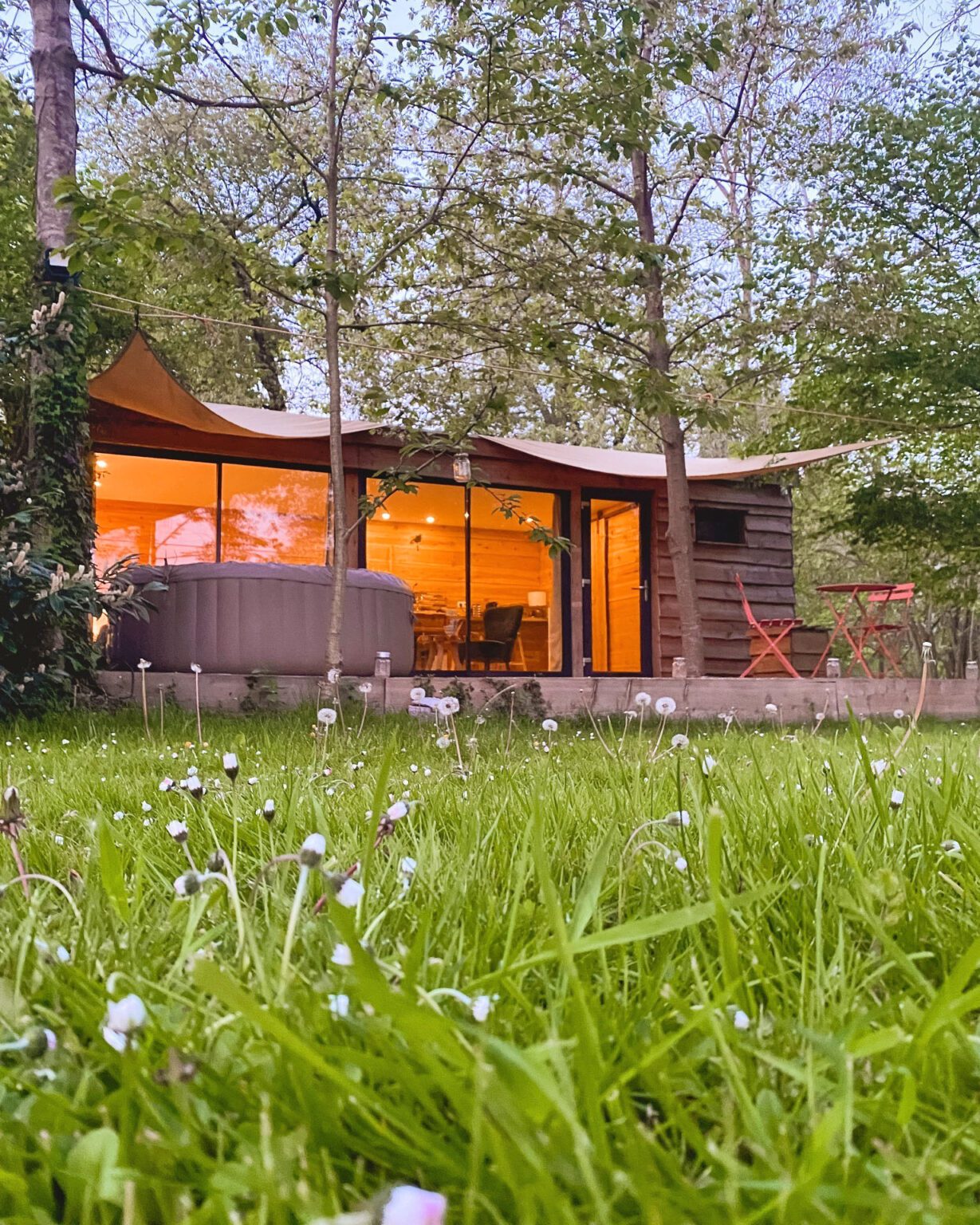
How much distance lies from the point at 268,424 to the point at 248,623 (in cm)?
305

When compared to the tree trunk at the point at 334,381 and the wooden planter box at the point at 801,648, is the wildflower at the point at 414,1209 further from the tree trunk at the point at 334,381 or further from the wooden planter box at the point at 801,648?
the wooden planter box at the point at 801,648

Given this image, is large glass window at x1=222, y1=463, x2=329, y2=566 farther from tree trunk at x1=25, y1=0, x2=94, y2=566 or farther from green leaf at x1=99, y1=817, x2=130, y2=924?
green leaf at x1=99, y1=817, x2=130, y2=924

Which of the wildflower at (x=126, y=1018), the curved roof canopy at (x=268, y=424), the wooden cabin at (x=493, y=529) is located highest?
the curved roof canopy at (x=268, y=424)

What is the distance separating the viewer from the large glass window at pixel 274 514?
1057 centimetres

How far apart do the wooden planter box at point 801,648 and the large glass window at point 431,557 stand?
13.4 ft

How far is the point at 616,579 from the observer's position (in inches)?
503

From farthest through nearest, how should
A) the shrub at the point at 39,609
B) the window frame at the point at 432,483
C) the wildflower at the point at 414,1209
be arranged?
the window frame at the point at 432,483 < the shrub at the point at 39,609 < the wildflower at the point at 414,1209

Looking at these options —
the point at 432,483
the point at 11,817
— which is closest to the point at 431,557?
the point at 432,483

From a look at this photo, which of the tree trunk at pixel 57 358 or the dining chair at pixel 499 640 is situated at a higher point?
the tree trunk at pixel 57 358

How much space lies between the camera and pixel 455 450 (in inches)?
233

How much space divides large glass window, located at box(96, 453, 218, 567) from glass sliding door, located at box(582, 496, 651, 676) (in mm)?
5003

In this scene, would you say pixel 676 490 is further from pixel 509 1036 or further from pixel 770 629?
pixel 509 1036

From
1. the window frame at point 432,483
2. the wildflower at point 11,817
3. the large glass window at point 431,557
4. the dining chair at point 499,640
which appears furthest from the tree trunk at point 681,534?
the wildflower at point 11,817

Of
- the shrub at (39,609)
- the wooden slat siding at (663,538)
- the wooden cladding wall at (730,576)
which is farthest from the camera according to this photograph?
the wooden cladding wall at (730,576)
